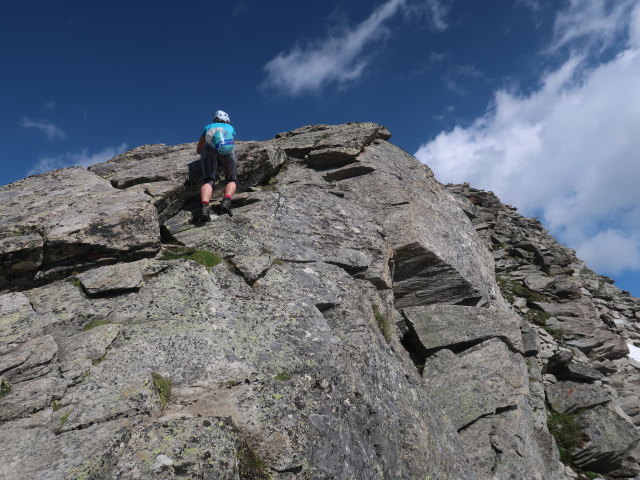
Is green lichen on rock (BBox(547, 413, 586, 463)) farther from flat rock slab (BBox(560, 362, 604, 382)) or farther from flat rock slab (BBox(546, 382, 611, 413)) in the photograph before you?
→ flat rock slab (BBox(560, 362, 604, 382))

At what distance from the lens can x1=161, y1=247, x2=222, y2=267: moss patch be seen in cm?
1263

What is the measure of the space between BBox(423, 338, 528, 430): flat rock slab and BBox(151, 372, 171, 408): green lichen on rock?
349 inches

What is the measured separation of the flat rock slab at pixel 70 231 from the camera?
1192 cm

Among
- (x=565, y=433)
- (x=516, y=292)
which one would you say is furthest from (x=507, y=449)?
(x=516, y=292)

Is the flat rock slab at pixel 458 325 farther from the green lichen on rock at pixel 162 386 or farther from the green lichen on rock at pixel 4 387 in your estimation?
the green lichen on rock at pixel 4 387

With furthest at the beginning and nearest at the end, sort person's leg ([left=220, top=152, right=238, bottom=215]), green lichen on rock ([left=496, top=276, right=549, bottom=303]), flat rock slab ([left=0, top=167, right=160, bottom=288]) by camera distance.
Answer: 1. green lichen on rock ([left=496, top=276, right=549, bottom=303])
2. person's leg ([left=220, top=152, right=238, bottom=215])
3. flat rock slab ([left=0, top=167, right=160, bottom=288])

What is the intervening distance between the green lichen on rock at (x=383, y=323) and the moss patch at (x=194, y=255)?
522 centimetres

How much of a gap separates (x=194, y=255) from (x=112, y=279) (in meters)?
2.28

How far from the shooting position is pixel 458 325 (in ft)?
57.1

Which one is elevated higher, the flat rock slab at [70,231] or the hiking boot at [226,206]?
the hiking boot at [226,206]

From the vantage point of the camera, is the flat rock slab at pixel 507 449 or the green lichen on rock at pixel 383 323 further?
the green lichen on rock at pixel 383 323

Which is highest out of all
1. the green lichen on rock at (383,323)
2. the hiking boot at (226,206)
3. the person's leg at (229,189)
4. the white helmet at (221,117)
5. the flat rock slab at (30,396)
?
the white helmet at (221,117)

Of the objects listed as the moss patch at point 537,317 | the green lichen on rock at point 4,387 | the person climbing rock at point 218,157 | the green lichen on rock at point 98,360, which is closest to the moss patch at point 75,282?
the green lichen on rock at point 98,360

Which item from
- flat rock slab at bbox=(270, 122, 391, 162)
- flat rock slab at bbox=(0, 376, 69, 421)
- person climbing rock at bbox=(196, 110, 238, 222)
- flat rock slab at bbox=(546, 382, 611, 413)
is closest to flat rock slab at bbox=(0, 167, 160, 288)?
person climbing rock at bbox=(196, 110, 238, 222)
